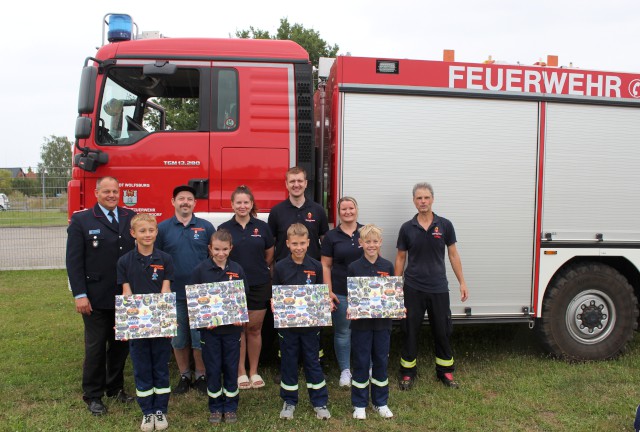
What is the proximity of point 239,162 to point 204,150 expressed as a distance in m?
0.32

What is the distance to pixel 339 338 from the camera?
15.1 feet

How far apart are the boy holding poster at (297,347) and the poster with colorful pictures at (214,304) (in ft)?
1.13

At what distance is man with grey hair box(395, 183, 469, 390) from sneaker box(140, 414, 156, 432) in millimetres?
2086

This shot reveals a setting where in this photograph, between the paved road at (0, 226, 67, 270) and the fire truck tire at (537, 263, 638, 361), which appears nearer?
the fire truck tire at (537, 263, 638, 361)

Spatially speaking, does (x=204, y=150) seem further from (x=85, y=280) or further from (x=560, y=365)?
(x=560, y=365)

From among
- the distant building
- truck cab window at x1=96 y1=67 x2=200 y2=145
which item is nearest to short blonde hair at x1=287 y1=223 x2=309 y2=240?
truck cab window at x1=96 y1=67 x2=200 y2=145

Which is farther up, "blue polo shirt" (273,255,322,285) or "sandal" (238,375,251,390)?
"blue polo shirt" (273,255,322,285)

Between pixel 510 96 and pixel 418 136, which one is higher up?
pixel 510 96

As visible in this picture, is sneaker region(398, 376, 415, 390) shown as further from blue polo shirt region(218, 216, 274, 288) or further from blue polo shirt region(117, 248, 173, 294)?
blue polo shirt region(117, 248, 173, 294)

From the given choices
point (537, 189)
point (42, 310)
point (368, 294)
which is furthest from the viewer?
point (42, 310)

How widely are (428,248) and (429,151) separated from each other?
0.90 metres

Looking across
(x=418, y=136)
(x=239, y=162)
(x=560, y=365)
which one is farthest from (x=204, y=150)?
(x=560, y=365)

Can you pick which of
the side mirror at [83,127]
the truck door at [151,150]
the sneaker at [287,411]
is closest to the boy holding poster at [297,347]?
the sneaker at [287,411]

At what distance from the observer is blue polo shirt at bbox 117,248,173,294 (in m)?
3.78
